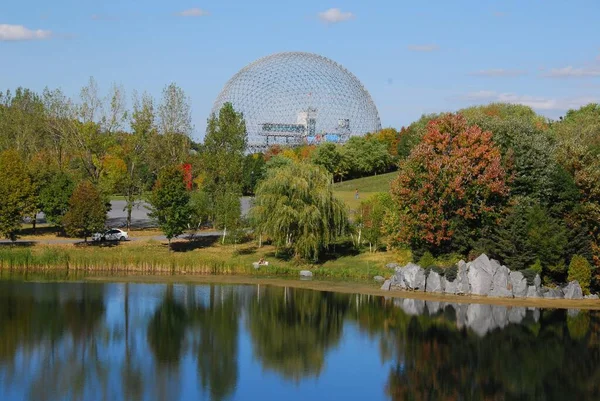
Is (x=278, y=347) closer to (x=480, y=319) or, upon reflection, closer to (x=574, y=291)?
(x=480, y=319)

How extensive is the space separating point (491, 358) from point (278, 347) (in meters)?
8.39

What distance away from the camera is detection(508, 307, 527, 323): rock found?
4166 centimetres

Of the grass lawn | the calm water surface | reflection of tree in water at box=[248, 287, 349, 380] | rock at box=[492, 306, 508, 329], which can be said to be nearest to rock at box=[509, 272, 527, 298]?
rock at box=[492, 306, 508, 329]

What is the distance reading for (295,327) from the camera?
39.7 metres

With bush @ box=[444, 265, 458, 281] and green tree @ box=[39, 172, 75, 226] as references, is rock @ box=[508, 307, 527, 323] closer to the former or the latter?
bush @ box=[444, 265, 458, 281]

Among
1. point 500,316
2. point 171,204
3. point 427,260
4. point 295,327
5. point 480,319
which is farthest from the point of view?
point 171,204

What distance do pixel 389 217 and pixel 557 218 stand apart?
10.8 meters

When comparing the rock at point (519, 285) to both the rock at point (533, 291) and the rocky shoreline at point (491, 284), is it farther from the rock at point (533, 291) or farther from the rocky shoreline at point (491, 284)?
the rock at point (533, 291)

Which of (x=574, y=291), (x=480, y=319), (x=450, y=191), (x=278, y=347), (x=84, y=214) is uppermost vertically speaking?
(x=450, y=191)

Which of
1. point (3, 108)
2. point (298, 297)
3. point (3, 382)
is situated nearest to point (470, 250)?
point (298, 297)

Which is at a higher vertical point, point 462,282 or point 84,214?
point 84,214

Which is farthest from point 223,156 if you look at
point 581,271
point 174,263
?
point 581,271

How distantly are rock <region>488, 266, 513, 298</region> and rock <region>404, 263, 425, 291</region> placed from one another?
386 cm

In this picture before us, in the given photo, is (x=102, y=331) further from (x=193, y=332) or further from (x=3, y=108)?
(x=3, y=108)
